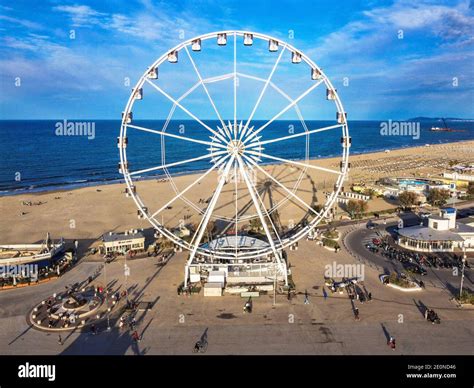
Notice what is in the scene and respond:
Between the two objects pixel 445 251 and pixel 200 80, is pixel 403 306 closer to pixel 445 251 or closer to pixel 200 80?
pixel 445 251

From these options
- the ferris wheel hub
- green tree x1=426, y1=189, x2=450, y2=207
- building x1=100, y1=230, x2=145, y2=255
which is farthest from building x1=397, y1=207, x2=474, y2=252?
building x1=100, y1=230, x2=145, y2=255

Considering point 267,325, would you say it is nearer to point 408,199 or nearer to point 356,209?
point 356,209

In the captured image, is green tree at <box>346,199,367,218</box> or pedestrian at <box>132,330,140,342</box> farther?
green tree at <box>346,199,367,218</box>

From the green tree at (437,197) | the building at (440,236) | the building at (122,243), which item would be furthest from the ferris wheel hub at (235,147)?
the green tree at (437,197)

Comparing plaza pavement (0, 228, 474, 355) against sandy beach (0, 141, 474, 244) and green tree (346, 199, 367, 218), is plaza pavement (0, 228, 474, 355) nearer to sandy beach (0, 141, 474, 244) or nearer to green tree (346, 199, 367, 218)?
sandy beach (0, 141, 474, 244)

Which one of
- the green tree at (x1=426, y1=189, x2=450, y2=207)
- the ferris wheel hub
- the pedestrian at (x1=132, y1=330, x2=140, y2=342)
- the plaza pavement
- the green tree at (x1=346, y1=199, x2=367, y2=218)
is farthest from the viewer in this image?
the green tree at (x1=426, y1=189, x2=450, y2=207)

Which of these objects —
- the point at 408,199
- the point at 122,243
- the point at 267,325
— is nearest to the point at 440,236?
the point at 408,199
